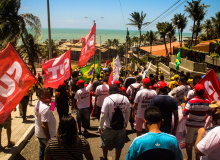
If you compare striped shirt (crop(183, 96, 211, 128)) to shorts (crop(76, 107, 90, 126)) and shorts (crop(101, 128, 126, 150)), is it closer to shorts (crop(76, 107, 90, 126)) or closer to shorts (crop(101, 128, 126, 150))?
shorts (crop(101, 128, 126, 150))

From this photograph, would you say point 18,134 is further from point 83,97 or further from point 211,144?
point 211,144

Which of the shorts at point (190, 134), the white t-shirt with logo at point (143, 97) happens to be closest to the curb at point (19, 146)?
the white t-shirt with logo at point (143, 97)

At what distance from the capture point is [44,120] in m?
3.92

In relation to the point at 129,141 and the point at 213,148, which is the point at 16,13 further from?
the point at 213,148

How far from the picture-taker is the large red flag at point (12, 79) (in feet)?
12.9

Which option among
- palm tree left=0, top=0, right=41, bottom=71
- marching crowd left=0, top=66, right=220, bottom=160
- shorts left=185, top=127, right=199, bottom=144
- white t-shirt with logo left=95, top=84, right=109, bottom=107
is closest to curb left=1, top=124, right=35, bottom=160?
marching crowd left=0, top=66, right=220, bottom=160

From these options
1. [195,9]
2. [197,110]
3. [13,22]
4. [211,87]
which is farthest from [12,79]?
[195,9]

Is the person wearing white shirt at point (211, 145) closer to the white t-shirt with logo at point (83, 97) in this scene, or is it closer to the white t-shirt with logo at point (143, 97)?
the white t-shirt with logo at point (143, 97)

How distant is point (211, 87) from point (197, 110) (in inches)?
43.4

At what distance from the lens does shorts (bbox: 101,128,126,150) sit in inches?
177

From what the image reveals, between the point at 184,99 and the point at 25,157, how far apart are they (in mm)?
4360

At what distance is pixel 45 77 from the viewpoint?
649 cm

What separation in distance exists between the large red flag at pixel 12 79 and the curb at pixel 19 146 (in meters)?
1.66

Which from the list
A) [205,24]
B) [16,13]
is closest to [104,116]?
[16,13]
